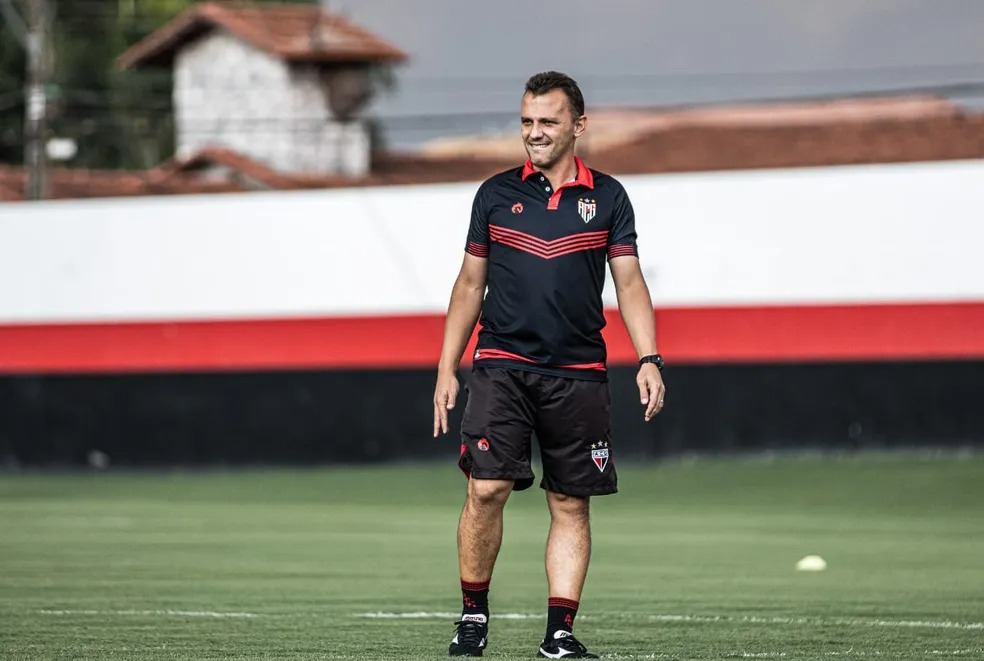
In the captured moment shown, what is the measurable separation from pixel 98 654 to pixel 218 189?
16382 millimetres

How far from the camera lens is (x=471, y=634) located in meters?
6.30

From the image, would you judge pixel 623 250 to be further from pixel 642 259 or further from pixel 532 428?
pixel 642 259

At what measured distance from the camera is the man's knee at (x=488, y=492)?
624 cm

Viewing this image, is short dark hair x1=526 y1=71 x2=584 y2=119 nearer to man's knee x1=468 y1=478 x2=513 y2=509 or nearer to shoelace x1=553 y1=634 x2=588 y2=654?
man's knee x1=468 y1=478 x2=513 y2=509

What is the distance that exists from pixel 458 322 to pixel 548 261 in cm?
43

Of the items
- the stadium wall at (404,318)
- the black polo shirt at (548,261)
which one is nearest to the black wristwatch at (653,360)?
the black polo shirt at (548,261)

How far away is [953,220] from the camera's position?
18.7 meters

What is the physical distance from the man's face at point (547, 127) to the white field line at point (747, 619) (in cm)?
234

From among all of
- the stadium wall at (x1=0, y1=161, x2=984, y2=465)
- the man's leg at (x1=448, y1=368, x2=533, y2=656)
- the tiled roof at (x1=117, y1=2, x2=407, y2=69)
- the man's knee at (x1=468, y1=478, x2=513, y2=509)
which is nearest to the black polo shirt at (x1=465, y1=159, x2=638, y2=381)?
the man's leg at (x1=448, y1=368, x2=533, y2=656)

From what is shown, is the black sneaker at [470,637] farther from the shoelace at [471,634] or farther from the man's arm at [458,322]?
the man's arm at [458,322]

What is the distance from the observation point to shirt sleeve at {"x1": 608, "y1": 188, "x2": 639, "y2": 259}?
629cm

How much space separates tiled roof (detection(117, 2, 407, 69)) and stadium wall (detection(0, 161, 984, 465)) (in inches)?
508

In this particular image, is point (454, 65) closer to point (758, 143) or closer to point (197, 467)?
point (758, 143)

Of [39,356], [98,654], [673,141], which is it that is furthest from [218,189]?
[98,654]
